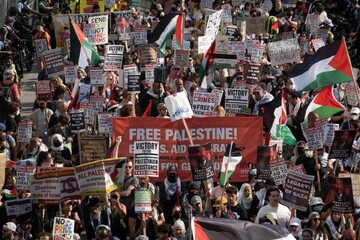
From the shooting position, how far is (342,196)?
23.0 meters

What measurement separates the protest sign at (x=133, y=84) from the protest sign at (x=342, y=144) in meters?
5.01

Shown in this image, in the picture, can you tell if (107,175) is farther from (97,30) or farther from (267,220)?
(97,30)

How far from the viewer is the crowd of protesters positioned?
23.6 meters

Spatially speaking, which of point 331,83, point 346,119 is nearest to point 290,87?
point 346,119

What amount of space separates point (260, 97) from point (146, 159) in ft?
16.9

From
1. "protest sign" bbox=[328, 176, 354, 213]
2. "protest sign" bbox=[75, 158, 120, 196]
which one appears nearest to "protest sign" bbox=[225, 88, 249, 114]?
"protest sign" bbox=[75, 158, 120, 196]

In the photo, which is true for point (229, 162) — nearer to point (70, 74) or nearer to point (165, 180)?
point (165, 180)

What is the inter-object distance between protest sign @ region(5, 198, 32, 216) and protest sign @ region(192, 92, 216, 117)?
479 centimetres

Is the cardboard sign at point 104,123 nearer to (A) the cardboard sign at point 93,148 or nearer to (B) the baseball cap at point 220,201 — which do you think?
(A) the cardboard sign at point 93,148

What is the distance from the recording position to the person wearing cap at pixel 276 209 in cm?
2369

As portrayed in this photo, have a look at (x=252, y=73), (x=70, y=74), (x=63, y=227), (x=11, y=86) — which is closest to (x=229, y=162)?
(x=63, y=227)

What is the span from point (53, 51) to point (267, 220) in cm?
909

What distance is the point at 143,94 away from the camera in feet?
99.5

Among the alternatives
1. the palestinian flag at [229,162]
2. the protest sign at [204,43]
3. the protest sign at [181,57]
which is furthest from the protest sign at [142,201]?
A: the protest sign at [204,43]
